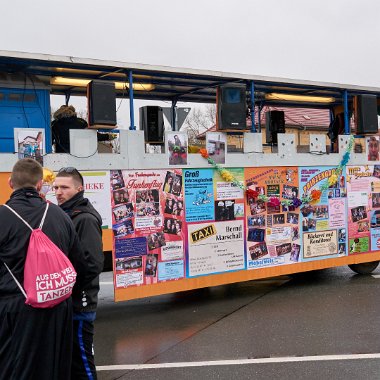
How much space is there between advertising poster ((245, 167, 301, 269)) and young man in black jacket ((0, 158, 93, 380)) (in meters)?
5.14

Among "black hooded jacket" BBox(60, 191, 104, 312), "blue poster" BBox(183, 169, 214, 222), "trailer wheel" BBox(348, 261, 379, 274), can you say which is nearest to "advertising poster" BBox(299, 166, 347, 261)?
"trailer wheel" BBox(348, 261, 379, 274)

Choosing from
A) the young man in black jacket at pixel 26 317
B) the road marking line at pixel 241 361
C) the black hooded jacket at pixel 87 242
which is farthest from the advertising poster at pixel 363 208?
the young man in black jacket at pixel 26 317

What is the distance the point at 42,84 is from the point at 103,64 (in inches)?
58.4

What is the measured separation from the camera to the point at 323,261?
8820 millimetres

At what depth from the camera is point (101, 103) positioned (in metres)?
6.67

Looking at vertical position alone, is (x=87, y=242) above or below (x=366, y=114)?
below

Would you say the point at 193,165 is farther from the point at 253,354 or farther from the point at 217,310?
the point at 253,354

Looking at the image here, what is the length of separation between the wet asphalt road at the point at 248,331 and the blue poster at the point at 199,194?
1.37m

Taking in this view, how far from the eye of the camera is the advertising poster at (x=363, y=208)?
9211 millimetres

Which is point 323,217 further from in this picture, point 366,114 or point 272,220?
point 366,114

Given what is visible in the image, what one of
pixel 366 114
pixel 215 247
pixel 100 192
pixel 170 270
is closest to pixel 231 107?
pixel 215 247

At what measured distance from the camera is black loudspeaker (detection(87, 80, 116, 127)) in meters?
6.61

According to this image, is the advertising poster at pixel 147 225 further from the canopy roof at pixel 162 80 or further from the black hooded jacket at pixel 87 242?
the black hooded jacket at pixel 87 242

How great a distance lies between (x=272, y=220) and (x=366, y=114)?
2904 millimetres
